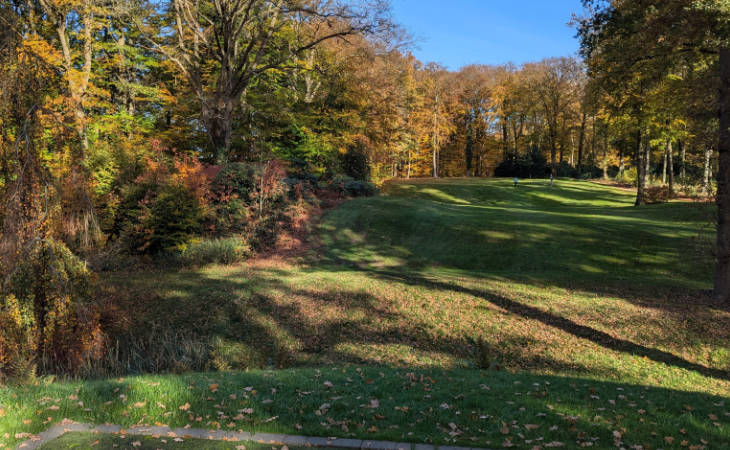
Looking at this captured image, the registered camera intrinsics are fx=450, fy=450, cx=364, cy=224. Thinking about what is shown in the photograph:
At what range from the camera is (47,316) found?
6.73m

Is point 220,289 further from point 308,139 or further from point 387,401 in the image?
point 308,139

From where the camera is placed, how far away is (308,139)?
27203mm

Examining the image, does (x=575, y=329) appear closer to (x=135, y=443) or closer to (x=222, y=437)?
(x=222, y=437)

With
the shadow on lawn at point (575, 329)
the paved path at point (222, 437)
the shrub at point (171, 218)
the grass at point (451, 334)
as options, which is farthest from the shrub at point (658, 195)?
the paved path at point (222, 437)

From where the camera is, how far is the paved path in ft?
13.5

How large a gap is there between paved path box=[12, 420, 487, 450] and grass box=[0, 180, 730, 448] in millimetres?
173

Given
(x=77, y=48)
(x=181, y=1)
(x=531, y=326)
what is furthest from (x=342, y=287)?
(x=77, y=48)

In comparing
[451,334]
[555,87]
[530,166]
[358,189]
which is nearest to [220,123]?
[358,189]

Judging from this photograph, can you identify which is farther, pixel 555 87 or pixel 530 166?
pixel 530 166

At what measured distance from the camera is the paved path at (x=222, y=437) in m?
4.12

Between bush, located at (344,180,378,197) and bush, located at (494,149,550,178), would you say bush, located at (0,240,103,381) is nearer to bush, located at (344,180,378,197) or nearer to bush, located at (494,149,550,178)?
bush, located at (344,180,378,197)

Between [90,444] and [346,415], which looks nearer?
[90,444]

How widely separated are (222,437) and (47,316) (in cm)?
426

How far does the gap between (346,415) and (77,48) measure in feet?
89.0
